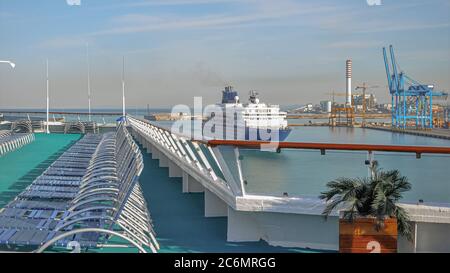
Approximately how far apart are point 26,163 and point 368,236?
5.34 metres

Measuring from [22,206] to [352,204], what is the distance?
7.06 ft

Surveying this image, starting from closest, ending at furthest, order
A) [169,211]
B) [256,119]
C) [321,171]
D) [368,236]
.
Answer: [368,236]
[169,211]
[321,171]
[256,119]

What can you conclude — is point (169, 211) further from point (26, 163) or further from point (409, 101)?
point (409, 101)

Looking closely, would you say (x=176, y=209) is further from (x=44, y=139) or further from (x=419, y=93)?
(x=419, y=93)

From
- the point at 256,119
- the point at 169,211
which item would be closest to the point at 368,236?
the point at 169,211

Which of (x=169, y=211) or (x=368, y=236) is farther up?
(x=368, y=236)

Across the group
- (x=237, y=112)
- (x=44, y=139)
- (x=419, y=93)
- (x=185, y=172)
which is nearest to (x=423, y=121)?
(x=419, y=93)

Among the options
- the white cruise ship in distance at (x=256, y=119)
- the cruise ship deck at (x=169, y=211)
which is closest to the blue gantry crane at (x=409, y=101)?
the white cruise ship in distance at (x=256, y=119)

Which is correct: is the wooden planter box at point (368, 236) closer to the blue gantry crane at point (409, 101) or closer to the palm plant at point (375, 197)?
the palm plant at point (375, 197)

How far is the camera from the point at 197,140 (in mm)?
3268

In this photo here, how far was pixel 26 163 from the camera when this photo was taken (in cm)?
678

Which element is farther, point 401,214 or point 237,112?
point 237,112

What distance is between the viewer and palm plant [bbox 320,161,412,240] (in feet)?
8.17

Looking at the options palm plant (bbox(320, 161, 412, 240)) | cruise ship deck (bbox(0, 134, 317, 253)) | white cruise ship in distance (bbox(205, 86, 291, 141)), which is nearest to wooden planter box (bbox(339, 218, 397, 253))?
palm plant (bbox(320, 161, 412, 240))
